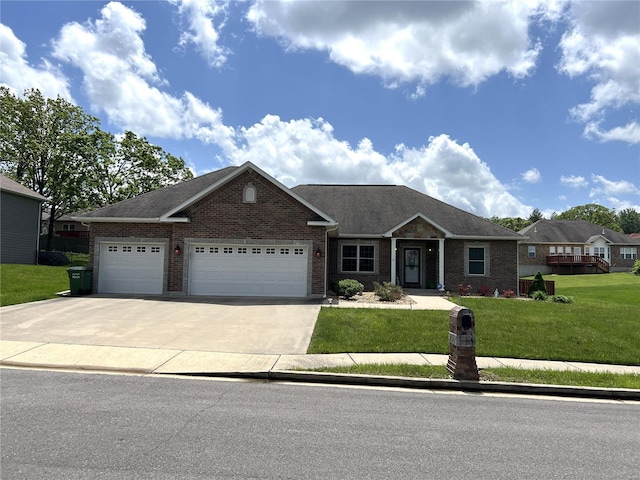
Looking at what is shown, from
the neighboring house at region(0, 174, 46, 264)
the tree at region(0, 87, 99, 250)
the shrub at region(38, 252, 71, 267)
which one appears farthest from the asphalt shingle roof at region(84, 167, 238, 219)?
the tree at region(0, 87, 99, 250)

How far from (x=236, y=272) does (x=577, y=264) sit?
131 ft

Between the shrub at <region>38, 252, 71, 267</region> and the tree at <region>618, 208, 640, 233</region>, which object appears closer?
the shrub at <region>38, 252, 71, 267</region>

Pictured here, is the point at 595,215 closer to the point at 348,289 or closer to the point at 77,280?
the point at 348,289

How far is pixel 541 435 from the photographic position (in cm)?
479

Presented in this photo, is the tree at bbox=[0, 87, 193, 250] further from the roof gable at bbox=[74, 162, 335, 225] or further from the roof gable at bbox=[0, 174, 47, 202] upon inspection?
Answer: the roof gable at bbox=[74, 162, 335, 225]

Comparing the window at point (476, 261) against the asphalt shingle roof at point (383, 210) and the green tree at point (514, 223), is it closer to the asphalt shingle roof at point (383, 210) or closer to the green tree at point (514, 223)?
the asphalt shingle roof at point (383, 210)

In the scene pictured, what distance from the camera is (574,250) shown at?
140ft

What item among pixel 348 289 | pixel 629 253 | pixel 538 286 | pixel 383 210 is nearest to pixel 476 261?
pixel 538 286

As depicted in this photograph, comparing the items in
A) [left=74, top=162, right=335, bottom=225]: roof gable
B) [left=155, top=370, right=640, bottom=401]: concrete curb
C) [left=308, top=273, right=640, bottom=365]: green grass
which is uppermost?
[left=74, top=162, right=335, bottom=225]: roof gable

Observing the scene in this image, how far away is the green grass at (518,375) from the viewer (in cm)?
693

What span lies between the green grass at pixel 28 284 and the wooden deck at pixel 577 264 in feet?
144

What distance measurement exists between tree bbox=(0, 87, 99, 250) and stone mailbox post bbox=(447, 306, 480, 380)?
3808 cm

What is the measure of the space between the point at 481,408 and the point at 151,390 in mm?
4969

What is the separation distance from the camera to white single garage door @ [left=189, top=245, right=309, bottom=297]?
54.1ft
